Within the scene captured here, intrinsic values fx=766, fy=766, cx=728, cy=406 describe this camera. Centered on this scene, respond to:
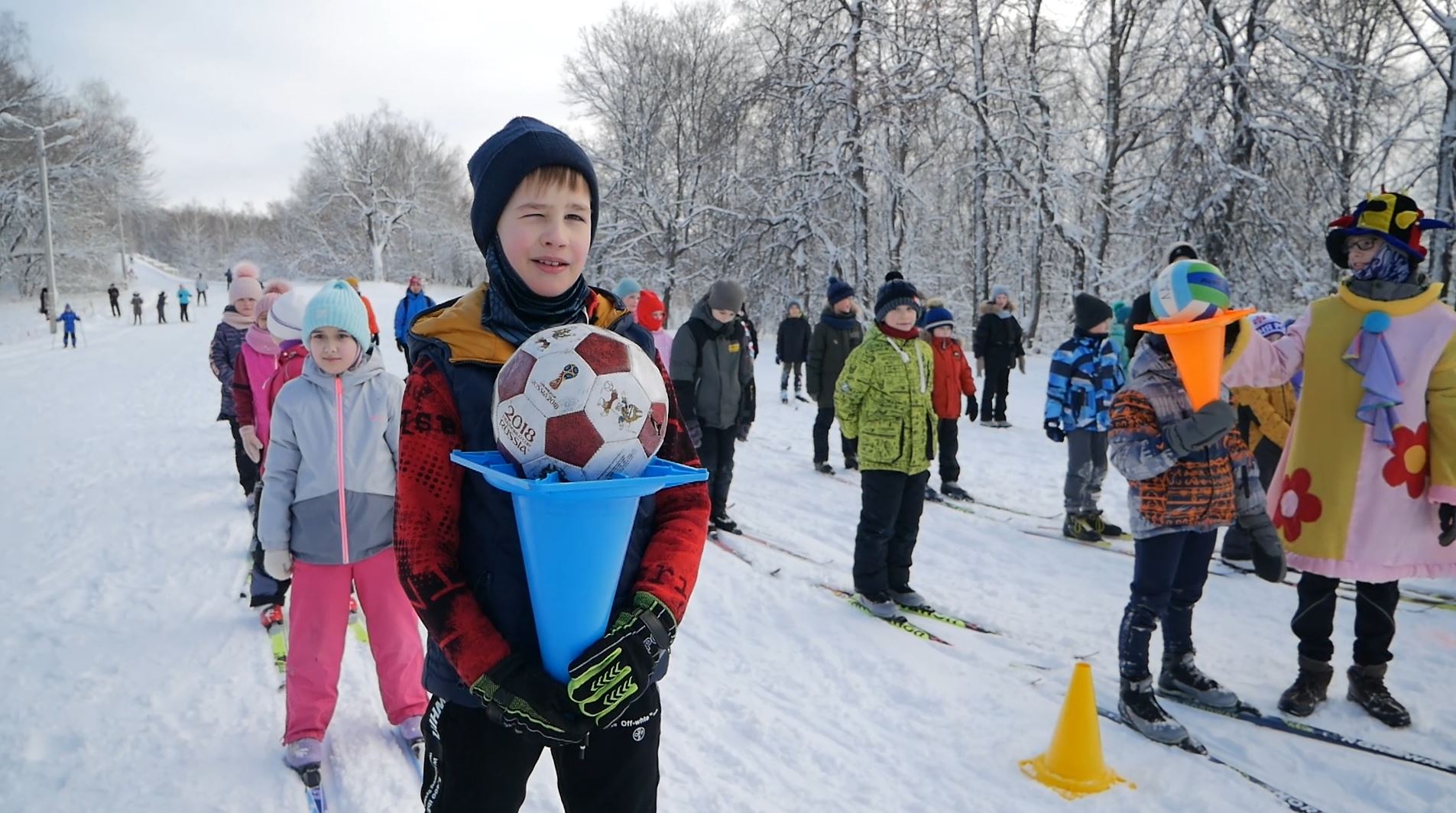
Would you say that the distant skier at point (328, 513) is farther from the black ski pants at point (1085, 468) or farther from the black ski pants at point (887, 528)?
the black ski pants at point (1085, 468)

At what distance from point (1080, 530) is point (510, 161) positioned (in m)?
6.11

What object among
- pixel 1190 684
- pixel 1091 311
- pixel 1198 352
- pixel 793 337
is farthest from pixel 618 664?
pixel 793 337

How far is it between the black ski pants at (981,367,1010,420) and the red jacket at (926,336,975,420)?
3.60 metres

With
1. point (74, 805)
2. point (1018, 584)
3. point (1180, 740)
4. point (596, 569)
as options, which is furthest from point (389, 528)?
point (1018, 584)

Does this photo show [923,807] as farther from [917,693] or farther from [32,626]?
[32,626]

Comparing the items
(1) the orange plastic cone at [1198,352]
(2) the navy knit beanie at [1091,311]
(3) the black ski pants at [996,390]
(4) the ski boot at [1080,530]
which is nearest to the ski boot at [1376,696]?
(1) the orange plastic cone at [1198,352]

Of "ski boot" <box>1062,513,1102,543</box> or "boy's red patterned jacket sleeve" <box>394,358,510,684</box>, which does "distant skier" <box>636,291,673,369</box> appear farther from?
"boy's red patterned jacket sleeve" <box>394,358,510,684</box>

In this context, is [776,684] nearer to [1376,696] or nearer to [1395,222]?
[1376,696]

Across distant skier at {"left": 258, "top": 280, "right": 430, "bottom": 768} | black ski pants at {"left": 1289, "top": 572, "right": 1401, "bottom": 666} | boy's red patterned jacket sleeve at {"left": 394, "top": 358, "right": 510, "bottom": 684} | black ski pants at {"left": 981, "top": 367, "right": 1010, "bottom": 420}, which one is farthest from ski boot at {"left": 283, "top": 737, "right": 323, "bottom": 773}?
black ski pants at {"left": 981, "top": 367, "right": 1010, "bottom": 420}

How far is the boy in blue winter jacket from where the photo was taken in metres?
6.45

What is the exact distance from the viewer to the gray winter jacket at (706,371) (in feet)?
21.9

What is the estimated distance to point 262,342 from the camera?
4980 mm

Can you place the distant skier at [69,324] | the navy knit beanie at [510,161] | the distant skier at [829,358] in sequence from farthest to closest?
the distant skier at [69,324] → the distant skier at [829,358] → the navy knit beanie at [510,161]

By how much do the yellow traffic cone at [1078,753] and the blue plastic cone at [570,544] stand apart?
2.48 m
